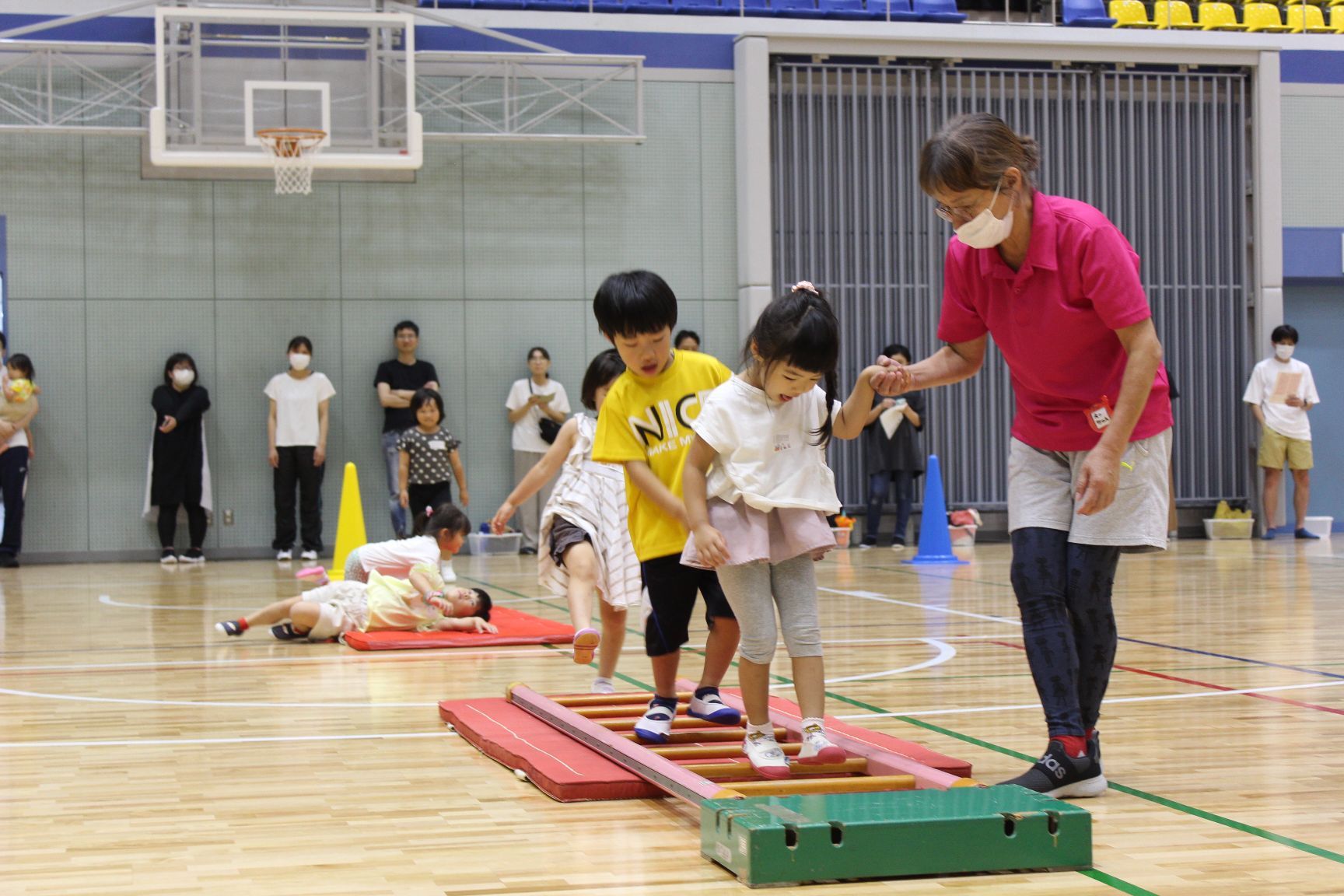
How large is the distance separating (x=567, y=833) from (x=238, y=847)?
651 millimetres

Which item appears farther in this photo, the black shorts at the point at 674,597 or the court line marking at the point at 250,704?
the court line marking at the point at 250,704

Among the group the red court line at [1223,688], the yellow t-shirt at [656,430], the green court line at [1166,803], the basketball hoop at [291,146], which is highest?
the basketball hoop at [291,146]

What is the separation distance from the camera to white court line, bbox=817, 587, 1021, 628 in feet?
24.4

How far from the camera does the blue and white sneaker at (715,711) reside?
412 cm

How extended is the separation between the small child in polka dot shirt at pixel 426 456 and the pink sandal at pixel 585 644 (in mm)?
5756

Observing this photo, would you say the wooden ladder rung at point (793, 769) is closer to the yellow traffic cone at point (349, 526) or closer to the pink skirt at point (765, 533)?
the pink skirt at point (765, 533)

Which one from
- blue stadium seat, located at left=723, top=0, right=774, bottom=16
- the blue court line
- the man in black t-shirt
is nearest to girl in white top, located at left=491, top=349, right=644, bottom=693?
the blue court line

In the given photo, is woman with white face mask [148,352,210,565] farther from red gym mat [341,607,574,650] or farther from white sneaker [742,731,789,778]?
white sneaker [742,731,789,778]

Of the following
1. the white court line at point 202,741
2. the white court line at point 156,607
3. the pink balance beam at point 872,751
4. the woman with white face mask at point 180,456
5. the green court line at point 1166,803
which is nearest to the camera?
the green court line at point 1166,803

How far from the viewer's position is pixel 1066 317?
11.2 feet

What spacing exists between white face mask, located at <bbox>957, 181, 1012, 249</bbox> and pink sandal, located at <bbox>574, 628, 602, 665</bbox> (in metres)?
2.33

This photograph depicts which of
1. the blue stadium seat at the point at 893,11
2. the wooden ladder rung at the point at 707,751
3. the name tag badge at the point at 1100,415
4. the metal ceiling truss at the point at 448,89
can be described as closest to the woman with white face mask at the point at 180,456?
the metal ceiling truss at the point at 448,89

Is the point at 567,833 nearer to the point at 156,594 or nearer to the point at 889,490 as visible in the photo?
the point at 156,594

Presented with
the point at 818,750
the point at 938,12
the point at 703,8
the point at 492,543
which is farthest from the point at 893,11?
the point at 818,750
